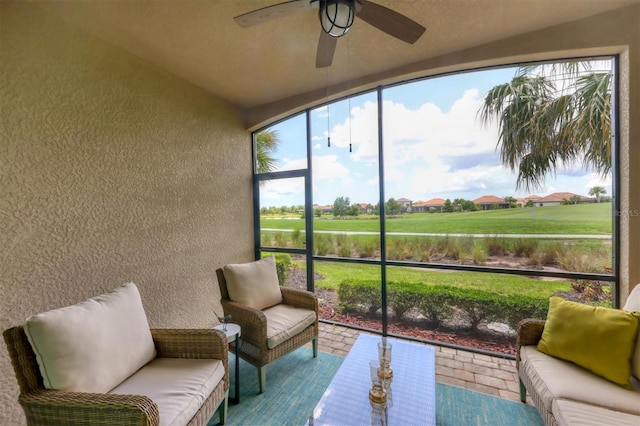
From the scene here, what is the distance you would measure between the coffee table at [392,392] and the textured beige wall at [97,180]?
196cm

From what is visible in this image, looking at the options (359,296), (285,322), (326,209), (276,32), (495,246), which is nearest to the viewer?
(276,32)

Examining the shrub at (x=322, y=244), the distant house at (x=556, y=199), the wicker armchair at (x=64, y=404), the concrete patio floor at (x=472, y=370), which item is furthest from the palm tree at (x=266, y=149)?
the distant house at (x=556, y=199)

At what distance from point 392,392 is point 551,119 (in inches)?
106

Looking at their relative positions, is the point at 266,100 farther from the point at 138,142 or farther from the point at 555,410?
the point at 555,410

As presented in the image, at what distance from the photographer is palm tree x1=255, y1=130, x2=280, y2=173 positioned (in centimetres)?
381

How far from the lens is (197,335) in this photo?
1782 millimetres

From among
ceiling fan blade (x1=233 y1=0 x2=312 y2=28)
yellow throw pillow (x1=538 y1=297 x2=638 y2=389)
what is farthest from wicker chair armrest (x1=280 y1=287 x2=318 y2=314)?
ceiling fan blade (x1=233 y1=0 x2=312 y2=28)

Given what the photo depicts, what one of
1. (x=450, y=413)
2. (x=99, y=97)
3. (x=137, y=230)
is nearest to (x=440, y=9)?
(x=99, y=97)

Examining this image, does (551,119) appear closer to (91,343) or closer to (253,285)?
(253,285)

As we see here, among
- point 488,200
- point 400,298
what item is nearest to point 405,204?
point 488,200

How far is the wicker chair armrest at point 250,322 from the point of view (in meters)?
2.13

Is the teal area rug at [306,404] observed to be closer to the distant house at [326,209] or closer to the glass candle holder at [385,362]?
the glass candle holder at [385,362]

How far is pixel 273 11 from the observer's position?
153 cm

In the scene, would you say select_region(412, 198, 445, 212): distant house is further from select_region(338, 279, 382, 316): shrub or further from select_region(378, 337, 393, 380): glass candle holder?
select_region(378, 337, 393, 380): glass candle holder
